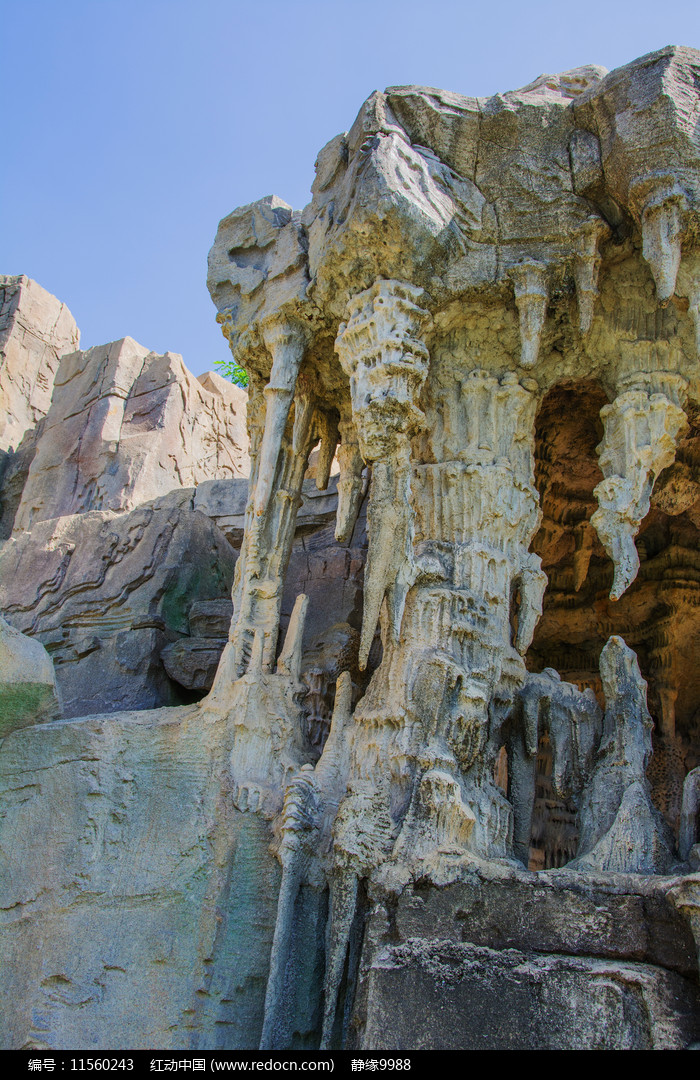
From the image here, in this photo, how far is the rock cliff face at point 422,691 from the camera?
643cm

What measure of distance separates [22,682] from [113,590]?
10.6 ft

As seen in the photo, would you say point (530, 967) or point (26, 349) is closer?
point (530, 967)

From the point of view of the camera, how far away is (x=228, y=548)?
12.1m

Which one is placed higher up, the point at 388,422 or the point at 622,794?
the point at 388,422

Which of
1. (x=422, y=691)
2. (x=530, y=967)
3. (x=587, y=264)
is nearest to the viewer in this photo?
(x=530, y=967)

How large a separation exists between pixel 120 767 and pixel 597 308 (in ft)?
18.8

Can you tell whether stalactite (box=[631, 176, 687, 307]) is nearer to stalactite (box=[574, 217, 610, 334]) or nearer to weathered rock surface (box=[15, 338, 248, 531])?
stalactite (box=[574, 217, 610, 334])

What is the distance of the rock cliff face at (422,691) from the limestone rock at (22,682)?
15cm

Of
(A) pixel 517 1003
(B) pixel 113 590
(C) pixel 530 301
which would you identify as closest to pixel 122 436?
(B) pixel 113 590

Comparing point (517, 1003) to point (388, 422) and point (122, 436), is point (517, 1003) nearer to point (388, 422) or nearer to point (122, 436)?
point (388, 422)

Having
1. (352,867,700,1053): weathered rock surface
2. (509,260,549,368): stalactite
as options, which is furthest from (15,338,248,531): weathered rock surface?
(352,867,700,1053): weathered rock surface

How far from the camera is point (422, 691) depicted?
7773 millimetres
